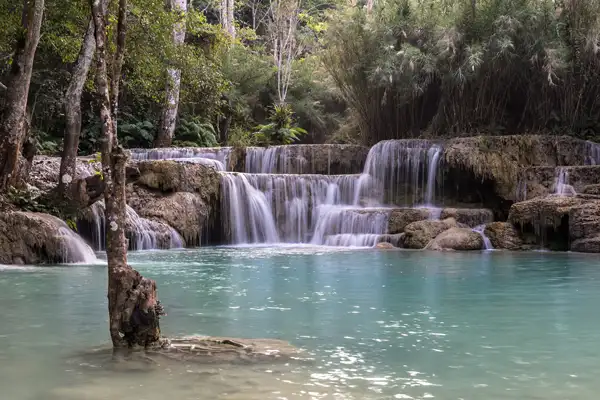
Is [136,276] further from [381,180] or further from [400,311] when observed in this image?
[381,180]

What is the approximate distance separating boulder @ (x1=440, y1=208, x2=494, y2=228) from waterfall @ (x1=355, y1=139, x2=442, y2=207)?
99.1 inches

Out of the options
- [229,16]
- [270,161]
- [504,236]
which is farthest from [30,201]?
[229,16]

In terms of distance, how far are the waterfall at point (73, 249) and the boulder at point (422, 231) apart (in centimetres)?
740

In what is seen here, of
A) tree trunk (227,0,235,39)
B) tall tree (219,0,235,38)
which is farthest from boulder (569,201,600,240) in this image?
tree trunk (227,0,235,39)

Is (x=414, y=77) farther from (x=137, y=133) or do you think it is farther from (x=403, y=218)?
(x=137, y=133)

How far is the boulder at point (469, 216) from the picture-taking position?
17922mm

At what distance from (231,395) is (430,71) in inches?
752

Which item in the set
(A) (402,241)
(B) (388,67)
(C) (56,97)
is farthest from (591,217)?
(C) (56,97)

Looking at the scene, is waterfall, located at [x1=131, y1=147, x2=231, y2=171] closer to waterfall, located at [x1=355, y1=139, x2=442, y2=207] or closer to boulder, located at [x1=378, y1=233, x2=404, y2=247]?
waterfall, located at [x1=355, y1=139, x2=442, y2=207]

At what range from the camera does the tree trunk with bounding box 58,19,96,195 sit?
13820 mm

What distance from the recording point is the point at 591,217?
50.5ft

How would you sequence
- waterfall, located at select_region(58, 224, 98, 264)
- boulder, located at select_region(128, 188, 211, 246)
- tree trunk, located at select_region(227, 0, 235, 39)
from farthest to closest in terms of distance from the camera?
tree trunk, located at select_region(227, 0, 235, 39)
boulder, located at select_region(128, 188, 211, 246)
waterfall, located at select_region(58, 224, 98, 264)

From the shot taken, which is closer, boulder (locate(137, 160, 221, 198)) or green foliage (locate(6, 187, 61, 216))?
green foliage (locate(6, 187, 61, 216))

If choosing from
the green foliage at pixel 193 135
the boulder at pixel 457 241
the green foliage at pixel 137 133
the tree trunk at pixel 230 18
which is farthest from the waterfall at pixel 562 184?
the tree trunk at pixel 230 18
